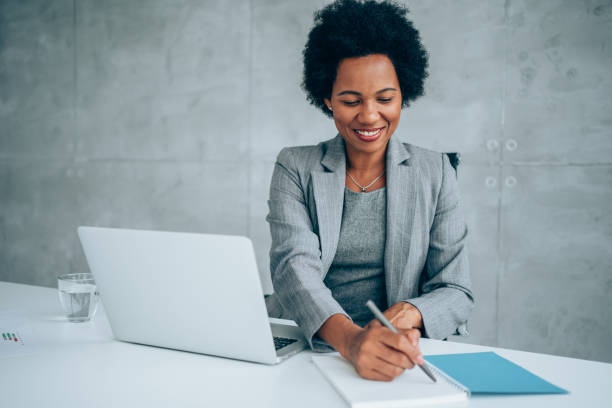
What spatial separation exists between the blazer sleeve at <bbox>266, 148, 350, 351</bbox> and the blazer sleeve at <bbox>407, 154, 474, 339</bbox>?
0.25 metres

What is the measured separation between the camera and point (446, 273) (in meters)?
1.41

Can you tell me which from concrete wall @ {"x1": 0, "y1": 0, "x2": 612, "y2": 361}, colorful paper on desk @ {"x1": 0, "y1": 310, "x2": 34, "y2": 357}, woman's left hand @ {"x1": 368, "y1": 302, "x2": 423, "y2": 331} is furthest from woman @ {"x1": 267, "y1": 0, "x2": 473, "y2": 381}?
concrete wall @ {"x1": 0, "y1": 0, "x2": 612, "y2": 361}

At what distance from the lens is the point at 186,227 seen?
11.5ft

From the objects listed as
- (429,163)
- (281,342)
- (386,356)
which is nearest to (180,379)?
(281,342)

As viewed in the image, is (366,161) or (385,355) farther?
(366,161)

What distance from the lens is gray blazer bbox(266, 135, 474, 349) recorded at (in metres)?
1.38

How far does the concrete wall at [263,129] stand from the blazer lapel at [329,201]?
1.39 meters

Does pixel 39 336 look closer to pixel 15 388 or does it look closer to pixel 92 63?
pixel 15 388

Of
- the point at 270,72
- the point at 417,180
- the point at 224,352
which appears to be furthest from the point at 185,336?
the point at 270,72

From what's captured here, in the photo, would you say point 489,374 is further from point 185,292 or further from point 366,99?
point 366,99

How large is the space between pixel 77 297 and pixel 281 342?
1.86 feet

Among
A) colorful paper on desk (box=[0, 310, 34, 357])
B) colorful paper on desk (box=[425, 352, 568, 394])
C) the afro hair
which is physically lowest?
colorful paper on desk (box=[0, 310, 34, 357])

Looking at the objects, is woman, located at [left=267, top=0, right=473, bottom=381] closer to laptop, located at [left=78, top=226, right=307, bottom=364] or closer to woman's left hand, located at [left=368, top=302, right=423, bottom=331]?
woman's left hand, located at [left=368, top=302, right=423, bottom=331]

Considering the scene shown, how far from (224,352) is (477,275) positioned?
6.85ft
